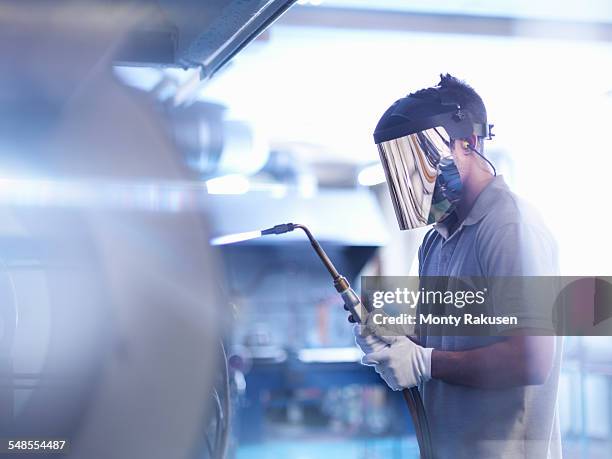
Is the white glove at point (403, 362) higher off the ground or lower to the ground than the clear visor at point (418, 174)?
lower

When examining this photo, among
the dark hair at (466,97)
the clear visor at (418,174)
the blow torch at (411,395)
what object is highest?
the dark hair at (466,97)

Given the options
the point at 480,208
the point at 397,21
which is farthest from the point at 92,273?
the point at 397,21

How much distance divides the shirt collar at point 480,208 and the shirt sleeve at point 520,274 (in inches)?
1.9

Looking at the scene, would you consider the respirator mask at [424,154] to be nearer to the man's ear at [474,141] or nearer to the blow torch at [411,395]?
the man's ear at [474,141]

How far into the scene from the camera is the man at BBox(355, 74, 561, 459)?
1.72 metres

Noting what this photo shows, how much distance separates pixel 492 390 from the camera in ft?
5.63

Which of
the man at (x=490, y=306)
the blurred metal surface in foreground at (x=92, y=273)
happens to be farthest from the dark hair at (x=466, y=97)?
the blurred metal surface in foreground at (x=92, y=273)
